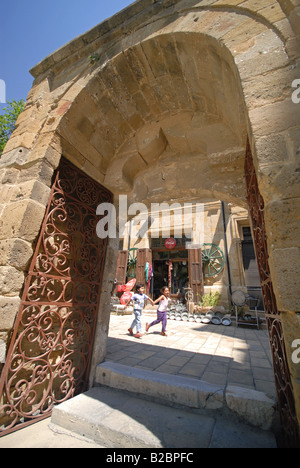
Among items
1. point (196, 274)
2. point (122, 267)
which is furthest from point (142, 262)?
point (196, 274)

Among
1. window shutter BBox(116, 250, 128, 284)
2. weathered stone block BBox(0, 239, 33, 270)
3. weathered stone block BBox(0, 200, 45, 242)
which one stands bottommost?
weathered stone block BBox(0, 239, 33, 270)

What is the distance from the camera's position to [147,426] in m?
1.52

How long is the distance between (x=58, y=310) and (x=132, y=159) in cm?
204

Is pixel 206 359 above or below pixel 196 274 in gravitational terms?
below

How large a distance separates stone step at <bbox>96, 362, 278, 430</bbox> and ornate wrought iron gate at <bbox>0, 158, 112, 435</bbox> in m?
0.46

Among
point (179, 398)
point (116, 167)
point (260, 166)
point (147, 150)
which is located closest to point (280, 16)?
point (260, 166)

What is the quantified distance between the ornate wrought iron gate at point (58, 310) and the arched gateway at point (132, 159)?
0.02 m

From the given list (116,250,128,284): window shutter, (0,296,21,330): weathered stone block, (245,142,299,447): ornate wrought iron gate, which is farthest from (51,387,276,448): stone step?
(116,250,128,284): window shutter

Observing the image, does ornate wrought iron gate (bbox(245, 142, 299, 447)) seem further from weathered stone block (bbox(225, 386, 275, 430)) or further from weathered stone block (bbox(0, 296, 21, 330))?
weathered stone block (bbox(0, 296, 21, 330))

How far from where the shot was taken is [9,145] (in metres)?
2.27

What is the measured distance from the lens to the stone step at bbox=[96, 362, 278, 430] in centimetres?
154

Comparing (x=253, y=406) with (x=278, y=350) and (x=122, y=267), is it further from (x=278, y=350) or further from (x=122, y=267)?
(x=122, y=267)

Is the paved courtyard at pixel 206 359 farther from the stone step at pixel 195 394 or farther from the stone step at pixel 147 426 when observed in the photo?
the stone step at pixel 147 426

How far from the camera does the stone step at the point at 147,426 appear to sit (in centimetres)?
136
